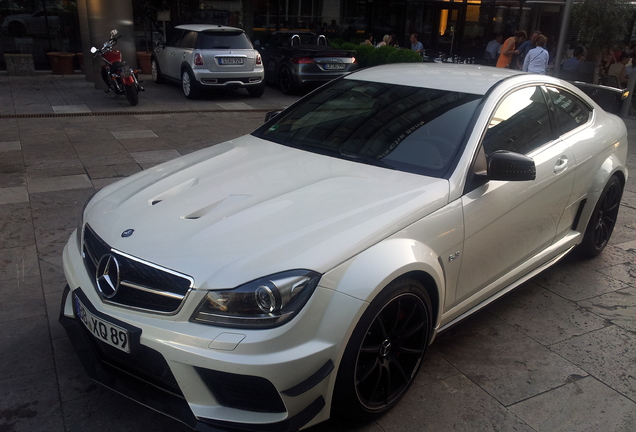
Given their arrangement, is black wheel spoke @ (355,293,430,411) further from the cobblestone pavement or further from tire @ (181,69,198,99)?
tire @ (181,69,198,99)

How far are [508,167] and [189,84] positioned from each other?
35.8 feet

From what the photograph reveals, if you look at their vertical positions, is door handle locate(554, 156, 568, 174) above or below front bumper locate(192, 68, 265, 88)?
above

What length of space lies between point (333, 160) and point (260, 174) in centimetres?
47

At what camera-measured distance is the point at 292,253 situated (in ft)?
8.37

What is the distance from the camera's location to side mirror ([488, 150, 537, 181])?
128 inches

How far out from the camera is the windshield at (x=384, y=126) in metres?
3.48

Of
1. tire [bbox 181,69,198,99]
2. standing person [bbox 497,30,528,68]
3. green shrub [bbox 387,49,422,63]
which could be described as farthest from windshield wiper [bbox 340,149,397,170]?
green shrub [bbox 387,49,422,63]

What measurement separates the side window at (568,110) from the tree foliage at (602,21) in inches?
434

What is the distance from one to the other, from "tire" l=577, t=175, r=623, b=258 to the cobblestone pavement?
0.16 meters

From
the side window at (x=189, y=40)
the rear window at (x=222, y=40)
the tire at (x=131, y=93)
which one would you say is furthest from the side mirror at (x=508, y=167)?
the side window at (x=189, y=40)

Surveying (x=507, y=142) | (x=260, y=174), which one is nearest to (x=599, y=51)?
(x=507, y=142)

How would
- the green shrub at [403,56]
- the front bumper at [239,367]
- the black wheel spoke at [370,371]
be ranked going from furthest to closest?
the green shrub at [403,56]
the black wheel spoke at [370,371]
the front bumper at [239,367]

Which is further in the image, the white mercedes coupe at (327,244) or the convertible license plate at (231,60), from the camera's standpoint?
the convertible license plate at (231,60)

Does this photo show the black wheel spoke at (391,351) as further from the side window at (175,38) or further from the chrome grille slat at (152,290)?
the side window at (175,38)
